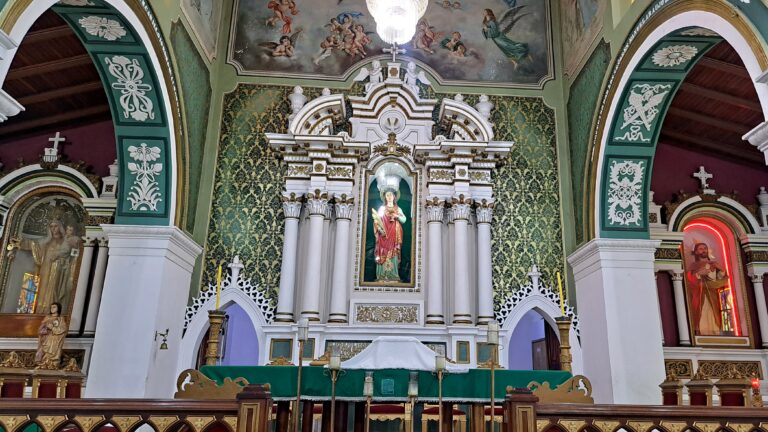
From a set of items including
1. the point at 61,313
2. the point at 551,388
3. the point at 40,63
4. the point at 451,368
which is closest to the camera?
the point at 451,368

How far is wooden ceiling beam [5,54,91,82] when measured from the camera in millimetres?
7782

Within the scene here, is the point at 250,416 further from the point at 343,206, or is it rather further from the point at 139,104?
the point at 343,206

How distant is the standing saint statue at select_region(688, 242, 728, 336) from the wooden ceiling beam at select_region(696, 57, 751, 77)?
9.64 ft

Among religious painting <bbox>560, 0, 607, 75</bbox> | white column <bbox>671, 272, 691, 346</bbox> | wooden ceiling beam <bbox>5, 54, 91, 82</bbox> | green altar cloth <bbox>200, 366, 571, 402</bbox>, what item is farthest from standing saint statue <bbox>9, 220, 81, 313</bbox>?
white column <bbox>671, 272, 691, 346</bbox>

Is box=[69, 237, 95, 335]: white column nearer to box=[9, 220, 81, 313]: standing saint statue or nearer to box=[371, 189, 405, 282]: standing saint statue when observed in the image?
box=[9, 220, 81, 313]: standing saint statue

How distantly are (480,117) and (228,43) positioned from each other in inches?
157

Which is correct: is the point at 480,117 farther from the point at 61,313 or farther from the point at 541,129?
the point at 61,313

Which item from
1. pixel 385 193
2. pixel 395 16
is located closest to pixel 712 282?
pixel 385 193

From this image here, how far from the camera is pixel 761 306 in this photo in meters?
8.88

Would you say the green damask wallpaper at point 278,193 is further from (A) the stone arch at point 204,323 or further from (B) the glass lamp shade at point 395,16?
(B) the glass lamp shade at point 395,16

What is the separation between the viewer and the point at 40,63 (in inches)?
308

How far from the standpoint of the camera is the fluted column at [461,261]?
26.9 ft

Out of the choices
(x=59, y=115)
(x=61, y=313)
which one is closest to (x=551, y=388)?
(x=61, y=313)

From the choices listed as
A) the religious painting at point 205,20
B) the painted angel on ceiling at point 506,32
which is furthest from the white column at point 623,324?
the religious painting at point 205,20
